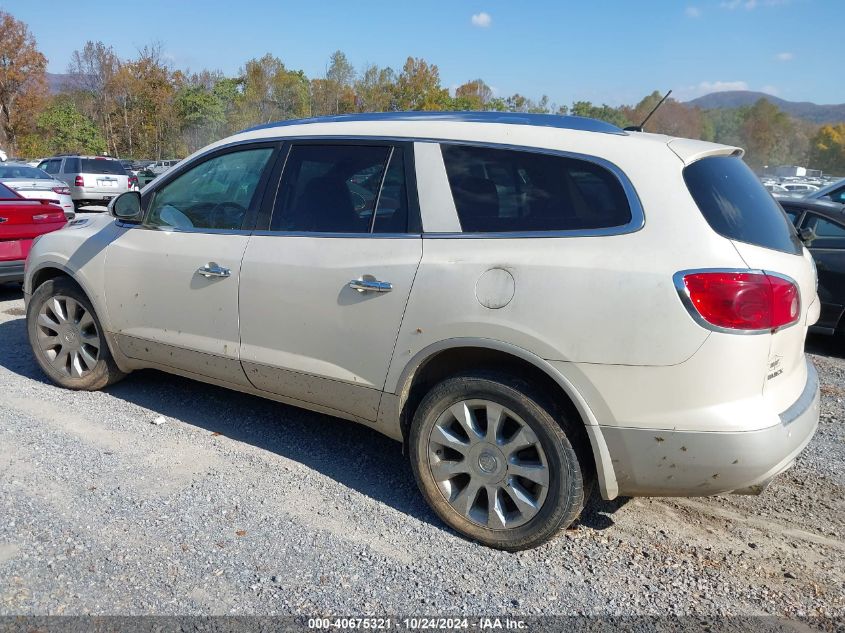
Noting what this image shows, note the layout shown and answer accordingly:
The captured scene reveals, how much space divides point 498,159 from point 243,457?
2179mm

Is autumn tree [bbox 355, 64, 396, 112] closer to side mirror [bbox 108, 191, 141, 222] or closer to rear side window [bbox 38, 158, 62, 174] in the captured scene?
rear side window [bbox 38, 158, 62, 174]

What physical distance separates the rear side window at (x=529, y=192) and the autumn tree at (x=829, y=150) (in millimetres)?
84693

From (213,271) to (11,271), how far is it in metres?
4.81

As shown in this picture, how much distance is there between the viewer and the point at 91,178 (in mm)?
20344

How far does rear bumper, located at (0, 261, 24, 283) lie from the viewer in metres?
7.50

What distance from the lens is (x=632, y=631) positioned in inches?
104

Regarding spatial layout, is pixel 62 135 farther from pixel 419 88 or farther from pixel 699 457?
pixel 699 457

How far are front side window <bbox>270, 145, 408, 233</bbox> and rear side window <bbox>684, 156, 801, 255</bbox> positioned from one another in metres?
1.32

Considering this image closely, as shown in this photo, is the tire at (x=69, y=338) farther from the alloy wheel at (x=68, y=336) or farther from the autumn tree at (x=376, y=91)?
the autumn tree at (x=376, y=91)

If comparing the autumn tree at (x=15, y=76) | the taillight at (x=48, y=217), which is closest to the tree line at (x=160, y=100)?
the autumn tree at (x=15, y=76)

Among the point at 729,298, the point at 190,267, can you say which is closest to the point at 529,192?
the point at 729,298

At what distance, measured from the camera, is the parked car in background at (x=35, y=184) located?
15320 millimetres

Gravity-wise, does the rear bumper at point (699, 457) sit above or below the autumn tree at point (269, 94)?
below

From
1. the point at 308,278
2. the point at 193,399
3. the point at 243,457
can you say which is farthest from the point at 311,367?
the point at 193,399
